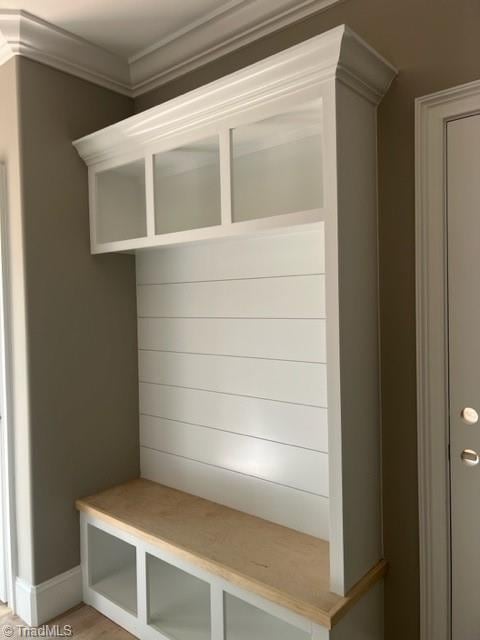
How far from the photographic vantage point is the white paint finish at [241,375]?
1946 millimetres

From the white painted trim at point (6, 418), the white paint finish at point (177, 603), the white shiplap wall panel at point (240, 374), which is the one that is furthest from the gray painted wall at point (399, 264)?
the white painted trim at point (6, 418)

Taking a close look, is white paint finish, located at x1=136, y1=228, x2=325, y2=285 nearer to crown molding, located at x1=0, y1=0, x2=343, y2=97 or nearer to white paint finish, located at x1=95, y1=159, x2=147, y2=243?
white paint finish, located at x1=95, y1=159, x2=147, y2=243

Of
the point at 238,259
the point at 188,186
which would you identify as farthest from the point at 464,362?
the point at 188,186

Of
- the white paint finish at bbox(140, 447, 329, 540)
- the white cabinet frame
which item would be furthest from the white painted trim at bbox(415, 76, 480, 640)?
the white paint finish at bbox(140, 447, 329, 540)

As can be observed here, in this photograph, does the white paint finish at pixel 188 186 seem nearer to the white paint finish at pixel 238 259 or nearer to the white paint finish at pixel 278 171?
the white paint finish at pixel 278 171

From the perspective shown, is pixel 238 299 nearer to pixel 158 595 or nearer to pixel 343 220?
pixel 343 220

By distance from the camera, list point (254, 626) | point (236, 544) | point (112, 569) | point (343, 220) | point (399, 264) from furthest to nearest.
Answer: point (112, 569) → point (254, 626) → point (236, 544) → point (399, 264) → point (343, 220)

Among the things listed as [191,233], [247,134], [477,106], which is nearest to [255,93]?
[247,134]

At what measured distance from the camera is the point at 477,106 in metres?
1.51

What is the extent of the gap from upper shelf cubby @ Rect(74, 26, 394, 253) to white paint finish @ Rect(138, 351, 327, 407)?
23.6 inches

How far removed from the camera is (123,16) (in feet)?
6.72

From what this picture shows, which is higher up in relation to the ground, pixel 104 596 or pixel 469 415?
pixel 469 415

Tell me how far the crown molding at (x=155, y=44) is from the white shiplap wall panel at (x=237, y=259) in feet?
2.74

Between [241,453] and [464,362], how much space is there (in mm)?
1042
